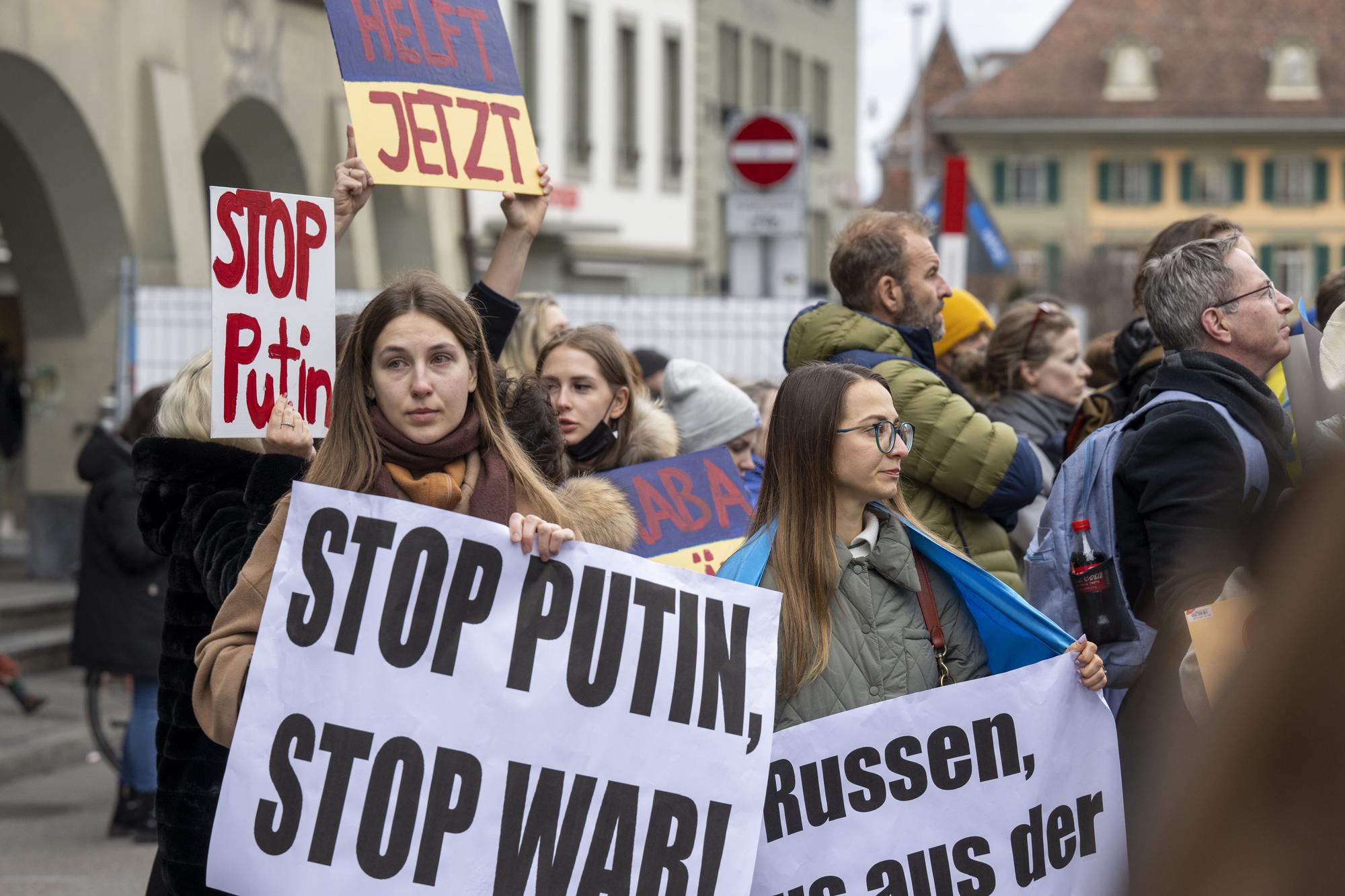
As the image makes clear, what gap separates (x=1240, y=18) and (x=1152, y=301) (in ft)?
225

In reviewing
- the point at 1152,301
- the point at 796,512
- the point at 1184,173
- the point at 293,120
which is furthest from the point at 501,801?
the point at 1184,173

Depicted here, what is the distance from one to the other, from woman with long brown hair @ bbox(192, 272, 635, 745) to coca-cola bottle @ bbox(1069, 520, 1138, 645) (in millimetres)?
1084

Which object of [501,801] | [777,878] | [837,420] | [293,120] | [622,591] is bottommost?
[777,878]

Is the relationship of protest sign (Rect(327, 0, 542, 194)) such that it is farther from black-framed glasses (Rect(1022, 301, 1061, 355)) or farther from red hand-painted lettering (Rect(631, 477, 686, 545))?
black-framed glasses (Rect(1022, 301, 1061, 355))

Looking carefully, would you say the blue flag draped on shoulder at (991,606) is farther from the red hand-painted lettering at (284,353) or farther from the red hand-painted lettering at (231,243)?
the red hand-painted lettering at (231,243)

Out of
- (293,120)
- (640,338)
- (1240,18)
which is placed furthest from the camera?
(1240,18)

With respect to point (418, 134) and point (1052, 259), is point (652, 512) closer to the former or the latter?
point (418, 134)

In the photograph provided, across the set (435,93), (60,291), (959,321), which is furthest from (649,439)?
(60,291)

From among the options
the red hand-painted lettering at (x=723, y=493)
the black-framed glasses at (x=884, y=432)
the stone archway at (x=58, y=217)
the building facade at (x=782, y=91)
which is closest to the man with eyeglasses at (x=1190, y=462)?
the black-framed glasses at (x=884, y=432)

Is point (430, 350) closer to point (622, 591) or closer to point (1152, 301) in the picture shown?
point (622, 591)

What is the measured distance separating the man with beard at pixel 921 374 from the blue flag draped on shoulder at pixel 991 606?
0.77m

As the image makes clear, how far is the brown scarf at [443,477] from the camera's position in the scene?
3475 millimetres

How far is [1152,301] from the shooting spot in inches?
166

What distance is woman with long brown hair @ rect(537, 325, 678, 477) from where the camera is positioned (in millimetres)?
5070
